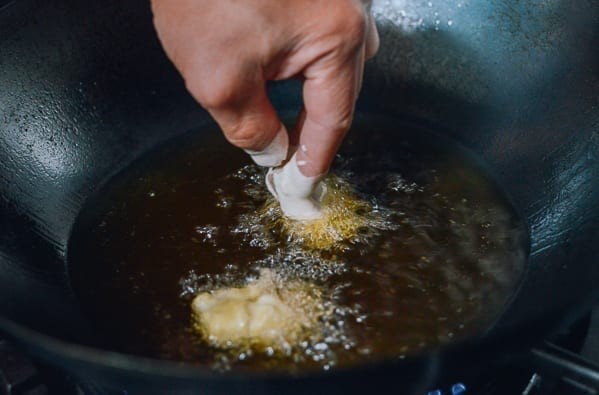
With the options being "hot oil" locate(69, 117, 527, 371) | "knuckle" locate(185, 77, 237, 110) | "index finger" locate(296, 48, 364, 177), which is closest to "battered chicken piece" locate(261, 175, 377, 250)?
"hot oil" locate(69, 117, 527, 371)

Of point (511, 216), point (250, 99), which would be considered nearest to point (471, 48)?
point (511, 216)

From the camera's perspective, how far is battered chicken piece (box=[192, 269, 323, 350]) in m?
0.93

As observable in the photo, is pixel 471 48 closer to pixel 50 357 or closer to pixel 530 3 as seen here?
pixel 530 3

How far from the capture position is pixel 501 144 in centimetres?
128

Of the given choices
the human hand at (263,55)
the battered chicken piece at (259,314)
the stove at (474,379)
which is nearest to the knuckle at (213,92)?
the human hand at (263,55)

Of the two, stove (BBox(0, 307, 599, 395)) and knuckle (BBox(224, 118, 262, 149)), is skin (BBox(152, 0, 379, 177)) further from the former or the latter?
stove (BBox(0, 307, 599, 395))

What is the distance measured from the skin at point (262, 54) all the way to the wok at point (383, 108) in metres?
0.37

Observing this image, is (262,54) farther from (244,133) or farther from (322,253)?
(322,253)

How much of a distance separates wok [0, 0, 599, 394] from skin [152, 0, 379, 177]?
374mm

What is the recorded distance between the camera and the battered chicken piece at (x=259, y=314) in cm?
93

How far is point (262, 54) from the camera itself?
33.7 inches

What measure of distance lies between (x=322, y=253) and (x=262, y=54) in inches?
13.7

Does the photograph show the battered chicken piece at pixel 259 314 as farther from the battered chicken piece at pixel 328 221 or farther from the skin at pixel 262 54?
the skin at pixel 262 54

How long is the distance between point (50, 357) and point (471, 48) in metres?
1.02
